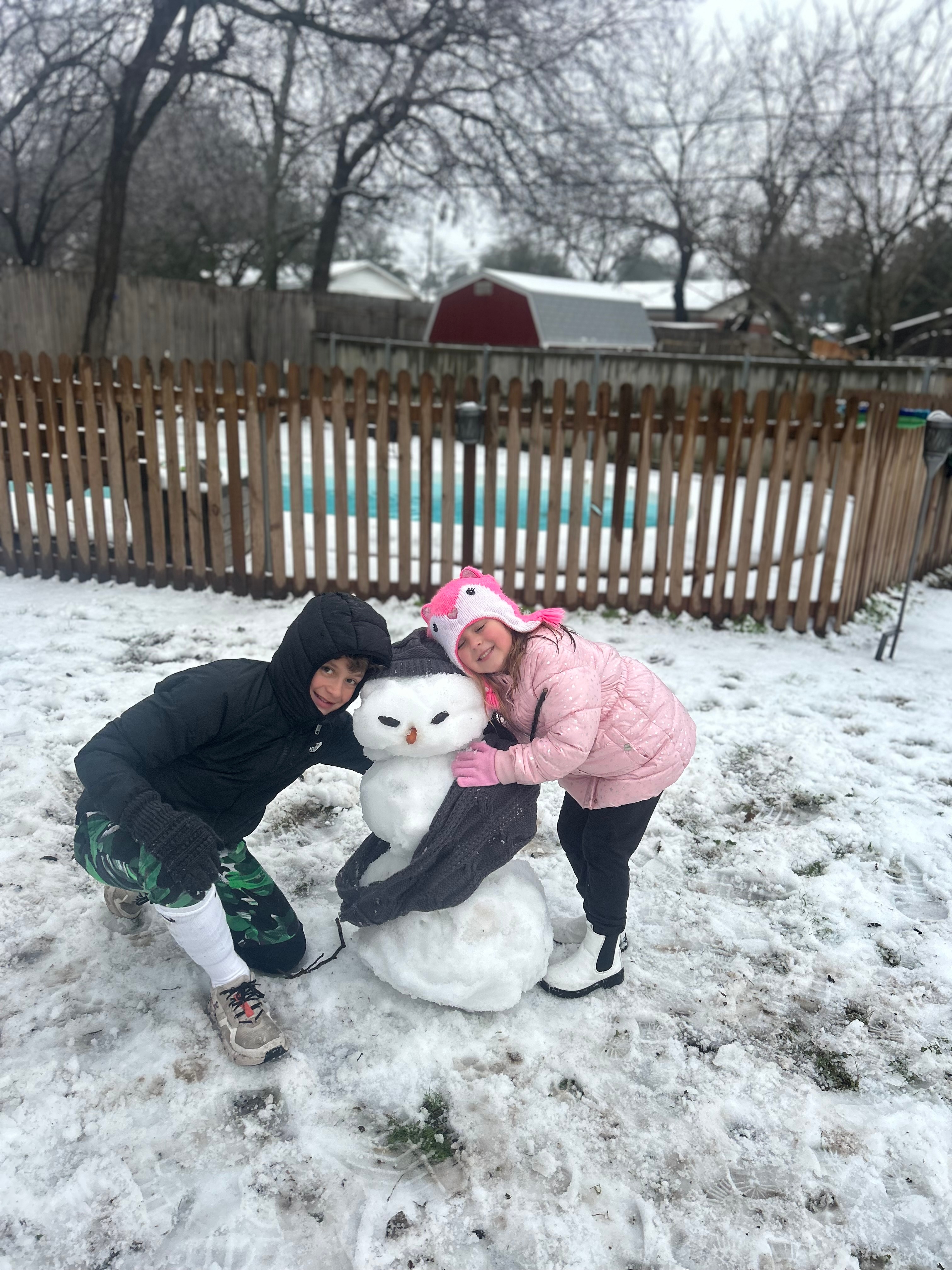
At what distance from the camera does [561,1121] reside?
6.68 feet

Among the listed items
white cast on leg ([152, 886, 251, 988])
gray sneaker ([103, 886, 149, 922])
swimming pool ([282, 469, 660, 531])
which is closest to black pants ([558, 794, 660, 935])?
white cast on leg ([152, 886, 251, 988])

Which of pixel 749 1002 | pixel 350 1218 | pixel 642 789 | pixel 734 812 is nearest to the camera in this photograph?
pixel 350 1218

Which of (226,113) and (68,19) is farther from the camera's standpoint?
(226,113)

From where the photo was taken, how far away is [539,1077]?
2152mm

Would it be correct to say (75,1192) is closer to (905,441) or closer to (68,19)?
(905,441)

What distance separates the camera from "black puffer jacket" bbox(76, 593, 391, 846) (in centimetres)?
204

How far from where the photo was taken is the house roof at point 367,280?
143 feet

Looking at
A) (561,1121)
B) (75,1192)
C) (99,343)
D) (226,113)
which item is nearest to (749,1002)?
(561,1121)

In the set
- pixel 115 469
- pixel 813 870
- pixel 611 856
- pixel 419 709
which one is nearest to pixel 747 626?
pixel 813 870

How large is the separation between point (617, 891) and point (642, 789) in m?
0.33

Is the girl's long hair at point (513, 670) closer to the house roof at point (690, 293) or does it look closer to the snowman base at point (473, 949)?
the snowman base at point (473, 949)

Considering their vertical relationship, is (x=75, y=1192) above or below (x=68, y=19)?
below

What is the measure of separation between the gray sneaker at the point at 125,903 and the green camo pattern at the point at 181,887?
0.34 meters

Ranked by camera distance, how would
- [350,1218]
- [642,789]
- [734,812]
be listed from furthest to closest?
[734,812], [642,789], [350,1218]
